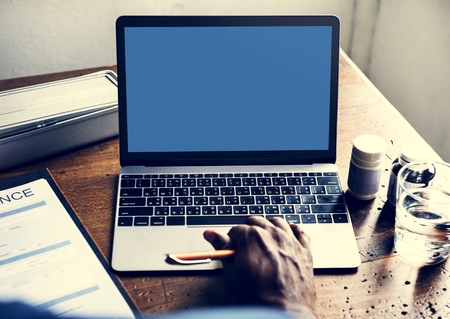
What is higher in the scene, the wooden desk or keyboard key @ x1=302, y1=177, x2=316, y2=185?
keyboard key @ x1=302, y1=177, x2=316, y2=185

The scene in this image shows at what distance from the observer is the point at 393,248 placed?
2.40 feet

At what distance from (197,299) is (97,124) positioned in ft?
1.35

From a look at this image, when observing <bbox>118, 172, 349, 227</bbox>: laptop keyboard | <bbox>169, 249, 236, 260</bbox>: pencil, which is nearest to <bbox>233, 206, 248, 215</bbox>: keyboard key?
<bbox>118, 172, 349, 227</bbox>: laptop keyboard

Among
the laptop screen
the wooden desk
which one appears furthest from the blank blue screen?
the wooden desk

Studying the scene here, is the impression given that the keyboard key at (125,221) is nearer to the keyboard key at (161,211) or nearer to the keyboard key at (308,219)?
the keyboard key at (161,211)

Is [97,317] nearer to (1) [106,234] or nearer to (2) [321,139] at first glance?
(1) [106,234]

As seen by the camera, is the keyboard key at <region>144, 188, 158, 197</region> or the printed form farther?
the keyboard key at <region>144, 188, 158, 197</region>

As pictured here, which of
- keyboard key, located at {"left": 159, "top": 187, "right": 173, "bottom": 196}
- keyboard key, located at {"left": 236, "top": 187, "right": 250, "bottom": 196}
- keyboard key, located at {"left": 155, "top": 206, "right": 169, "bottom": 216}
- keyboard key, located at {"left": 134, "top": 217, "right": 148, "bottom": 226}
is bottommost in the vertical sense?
keyboard key, located at {"left": 236, "top": 187, "right": 250, "bottom": 196}

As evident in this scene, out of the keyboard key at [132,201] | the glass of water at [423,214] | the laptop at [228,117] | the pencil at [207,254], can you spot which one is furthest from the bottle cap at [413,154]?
the keyboard key at [132,201]

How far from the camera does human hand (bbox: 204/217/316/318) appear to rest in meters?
0.62

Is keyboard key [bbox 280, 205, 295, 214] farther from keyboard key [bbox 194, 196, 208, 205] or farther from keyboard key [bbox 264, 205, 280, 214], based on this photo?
keyboard key [bbox 194, 196, 208, 205]

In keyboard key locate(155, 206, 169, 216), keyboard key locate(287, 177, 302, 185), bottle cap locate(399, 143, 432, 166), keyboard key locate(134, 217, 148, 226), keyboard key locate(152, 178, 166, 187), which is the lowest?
keyboard key locate(287, 177, 302, 185)

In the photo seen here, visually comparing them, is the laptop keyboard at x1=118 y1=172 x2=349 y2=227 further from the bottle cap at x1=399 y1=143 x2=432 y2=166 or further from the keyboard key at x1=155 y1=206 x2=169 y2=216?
the bottle cap at x1=399 y1=143 x2=432 y2=166

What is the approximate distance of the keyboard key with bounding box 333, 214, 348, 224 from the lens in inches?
29.7
